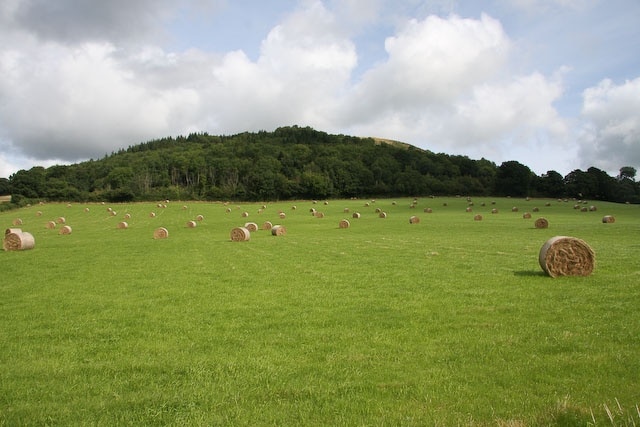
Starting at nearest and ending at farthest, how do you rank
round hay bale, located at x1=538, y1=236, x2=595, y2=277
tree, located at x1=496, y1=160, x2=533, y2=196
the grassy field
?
the grassy field < round hay bale, located at x1=538, y1=236, x2=595, y2=277 < tree, located at x1=496, y1=160, x2=533, y2=196

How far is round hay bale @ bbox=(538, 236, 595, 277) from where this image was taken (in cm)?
1560

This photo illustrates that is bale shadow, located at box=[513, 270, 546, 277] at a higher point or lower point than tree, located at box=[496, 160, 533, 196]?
lower

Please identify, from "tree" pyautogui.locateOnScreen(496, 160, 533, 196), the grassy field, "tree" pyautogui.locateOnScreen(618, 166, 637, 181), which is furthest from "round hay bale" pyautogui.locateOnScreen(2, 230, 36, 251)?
"tree" pyautogui.locateOnScreen(618, 166, 637, 181)

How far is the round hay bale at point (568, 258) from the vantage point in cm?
1560

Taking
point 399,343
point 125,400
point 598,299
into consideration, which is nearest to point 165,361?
point 125,400

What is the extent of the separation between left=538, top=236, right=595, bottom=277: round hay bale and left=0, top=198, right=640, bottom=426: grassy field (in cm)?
64

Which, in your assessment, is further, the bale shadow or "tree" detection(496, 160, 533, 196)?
"tree" detection(496, 160, 533, 196)

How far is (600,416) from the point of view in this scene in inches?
227

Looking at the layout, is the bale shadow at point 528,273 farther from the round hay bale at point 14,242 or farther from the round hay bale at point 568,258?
the round hay bale at point 14,242

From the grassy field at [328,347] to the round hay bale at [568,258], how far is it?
64 centimetres

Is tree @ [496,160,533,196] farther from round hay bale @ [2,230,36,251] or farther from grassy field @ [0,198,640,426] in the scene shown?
round hay bale @ [2,230,36,251]

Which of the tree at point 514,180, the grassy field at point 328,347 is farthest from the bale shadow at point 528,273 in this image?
the tree at point 514,180

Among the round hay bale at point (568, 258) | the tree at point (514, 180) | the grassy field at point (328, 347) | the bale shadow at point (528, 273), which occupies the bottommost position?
the grassy field at point (328, 347)

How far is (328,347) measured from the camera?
918 centimetres
